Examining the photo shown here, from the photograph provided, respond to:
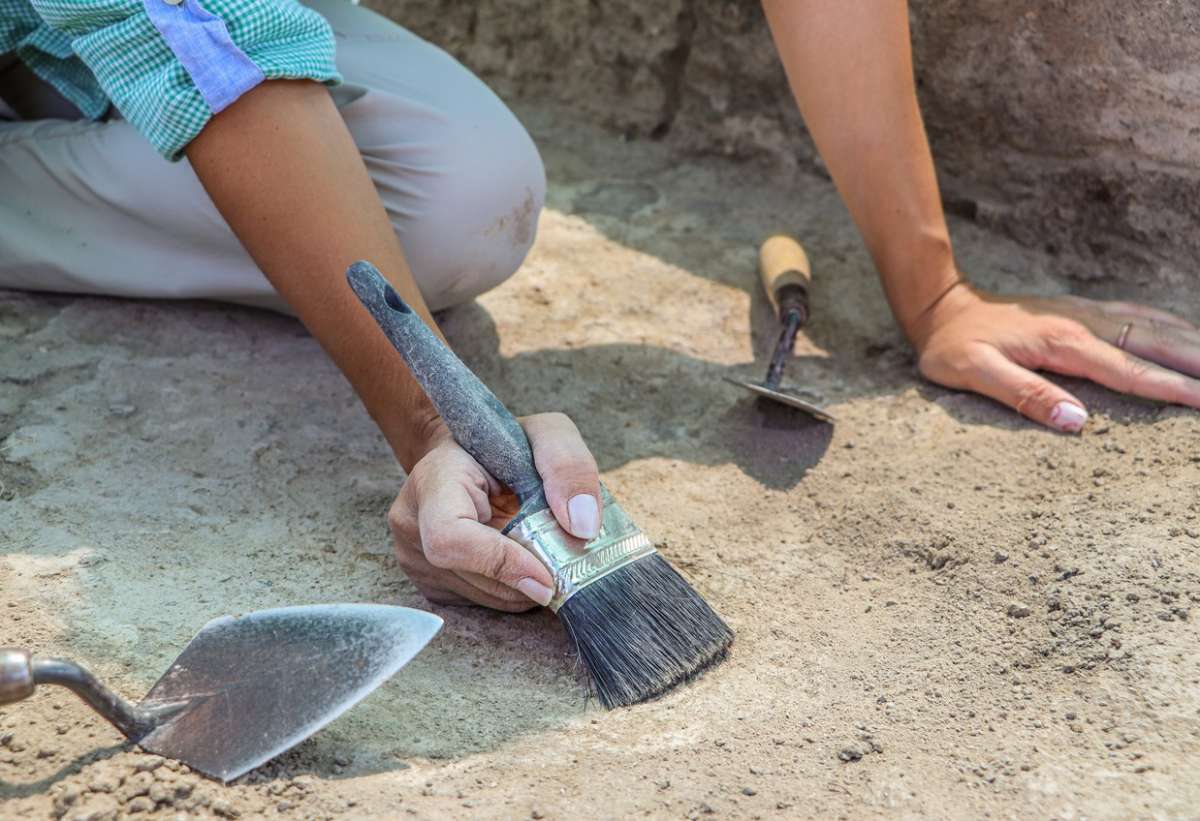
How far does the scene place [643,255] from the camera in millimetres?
2586

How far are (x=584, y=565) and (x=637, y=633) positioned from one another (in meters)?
0.10

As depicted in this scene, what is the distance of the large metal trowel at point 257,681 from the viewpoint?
122 cm

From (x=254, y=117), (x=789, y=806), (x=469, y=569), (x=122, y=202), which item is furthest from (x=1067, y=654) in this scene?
(x=122, y=202)

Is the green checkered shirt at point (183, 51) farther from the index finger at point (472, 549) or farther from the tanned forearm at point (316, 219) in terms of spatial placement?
the index finger at point (472, 549)

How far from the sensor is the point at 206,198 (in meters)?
1.97

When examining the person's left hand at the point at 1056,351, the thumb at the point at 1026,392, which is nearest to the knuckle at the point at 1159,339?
the person's left hand at the point at 1056,351

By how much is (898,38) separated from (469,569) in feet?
3.81

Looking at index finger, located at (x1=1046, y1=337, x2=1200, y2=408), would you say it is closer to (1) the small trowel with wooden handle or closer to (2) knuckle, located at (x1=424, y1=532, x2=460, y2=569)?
(1) the small trowel with wooden handle

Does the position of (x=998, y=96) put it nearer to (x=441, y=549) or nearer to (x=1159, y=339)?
(x=1159, y=339)

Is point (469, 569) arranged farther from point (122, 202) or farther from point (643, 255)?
point (643, 255)

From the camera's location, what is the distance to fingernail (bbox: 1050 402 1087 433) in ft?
6.20

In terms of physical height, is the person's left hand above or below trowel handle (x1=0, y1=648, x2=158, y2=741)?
above

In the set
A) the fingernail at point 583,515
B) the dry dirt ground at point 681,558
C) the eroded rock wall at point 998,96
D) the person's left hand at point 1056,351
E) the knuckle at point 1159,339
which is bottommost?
the dry dirt ground at point 681,558

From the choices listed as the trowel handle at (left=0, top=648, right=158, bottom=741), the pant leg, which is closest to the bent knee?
the pant leg
